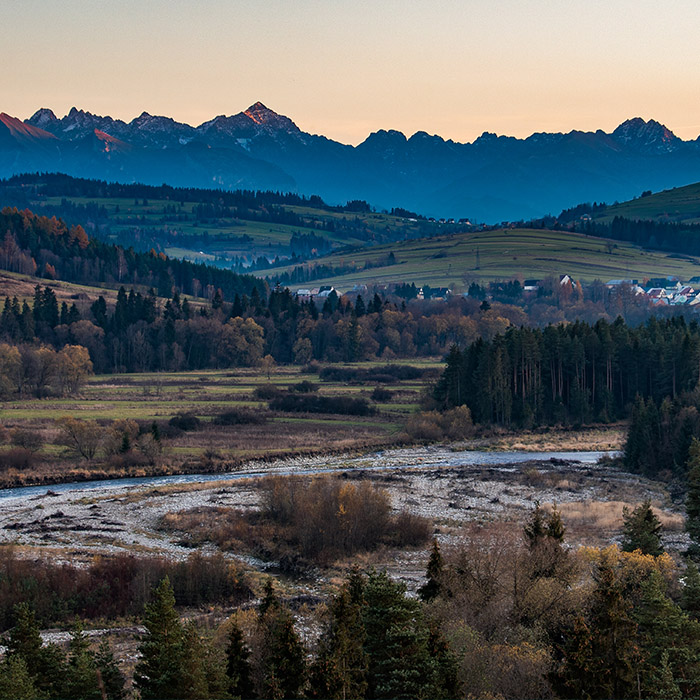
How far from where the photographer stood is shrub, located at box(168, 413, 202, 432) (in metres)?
95.2

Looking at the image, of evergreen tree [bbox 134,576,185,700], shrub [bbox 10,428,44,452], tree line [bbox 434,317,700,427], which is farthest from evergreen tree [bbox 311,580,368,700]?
tree line [bbox 434,317,700,427]

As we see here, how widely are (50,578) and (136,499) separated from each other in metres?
21.8

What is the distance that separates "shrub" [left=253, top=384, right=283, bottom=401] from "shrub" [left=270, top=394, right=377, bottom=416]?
130 inches

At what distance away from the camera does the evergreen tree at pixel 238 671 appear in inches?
973

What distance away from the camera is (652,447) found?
7881cm

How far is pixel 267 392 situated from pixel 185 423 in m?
25.0

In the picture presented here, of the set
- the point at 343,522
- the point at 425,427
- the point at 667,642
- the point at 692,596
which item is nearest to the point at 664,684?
the point at 667,642

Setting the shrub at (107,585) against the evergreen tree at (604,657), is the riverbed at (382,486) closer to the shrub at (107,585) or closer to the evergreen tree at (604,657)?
the shrub at (107,585)

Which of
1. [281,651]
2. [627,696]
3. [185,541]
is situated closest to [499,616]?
[627,696]

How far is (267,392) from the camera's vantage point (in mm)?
120000

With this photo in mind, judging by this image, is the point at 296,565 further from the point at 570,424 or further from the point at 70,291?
the point at 70,291

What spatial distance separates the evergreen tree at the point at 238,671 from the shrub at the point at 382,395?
93.9 m

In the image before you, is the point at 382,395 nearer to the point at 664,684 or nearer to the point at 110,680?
the point at 110,680

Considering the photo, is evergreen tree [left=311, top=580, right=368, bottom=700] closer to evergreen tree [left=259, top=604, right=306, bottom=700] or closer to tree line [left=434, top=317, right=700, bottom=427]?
evergreen tree [left=259, top=604, right=306, bottom=700]
